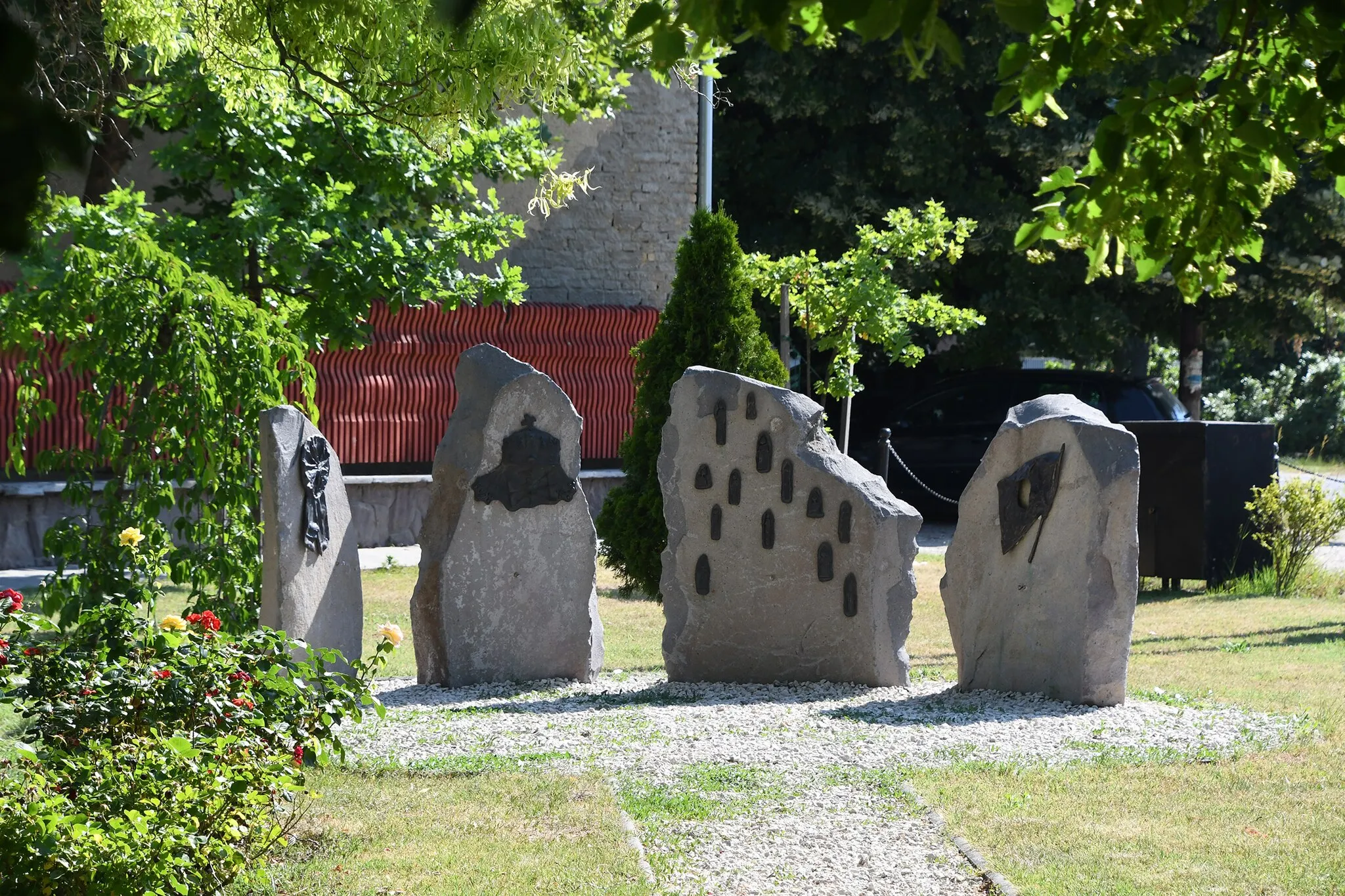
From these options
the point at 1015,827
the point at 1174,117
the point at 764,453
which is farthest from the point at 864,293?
the point at 1174,117

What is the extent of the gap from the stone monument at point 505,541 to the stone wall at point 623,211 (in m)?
8.27

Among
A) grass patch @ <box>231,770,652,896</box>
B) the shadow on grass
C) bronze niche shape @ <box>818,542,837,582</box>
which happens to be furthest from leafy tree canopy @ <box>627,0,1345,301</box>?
the shadow on grass

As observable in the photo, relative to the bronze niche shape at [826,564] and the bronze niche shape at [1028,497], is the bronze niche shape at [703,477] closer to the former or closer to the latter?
the bronze niche shape at [826,564]

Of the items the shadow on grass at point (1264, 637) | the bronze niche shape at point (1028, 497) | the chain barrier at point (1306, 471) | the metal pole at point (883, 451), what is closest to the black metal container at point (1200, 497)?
the chain barrier at point (1306, 471)

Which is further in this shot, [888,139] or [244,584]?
[888,139]

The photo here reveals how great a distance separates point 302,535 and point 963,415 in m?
11.6

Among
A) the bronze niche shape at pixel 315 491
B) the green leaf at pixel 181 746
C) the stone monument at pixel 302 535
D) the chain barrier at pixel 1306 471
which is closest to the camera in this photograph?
the green leaf at pixel 181 746

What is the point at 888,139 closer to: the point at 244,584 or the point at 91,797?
the point at 244,584

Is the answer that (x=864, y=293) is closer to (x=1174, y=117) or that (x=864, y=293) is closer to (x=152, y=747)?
→ (x=1174, y=117)

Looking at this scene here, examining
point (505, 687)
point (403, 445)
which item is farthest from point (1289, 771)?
point (403, 445)

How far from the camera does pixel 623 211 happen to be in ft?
53.9

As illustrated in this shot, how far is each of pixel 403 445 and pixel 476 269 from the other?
2.12 m

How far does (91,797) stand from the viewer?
385cm

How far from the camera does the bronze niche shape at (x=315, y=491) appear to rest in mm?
7016
